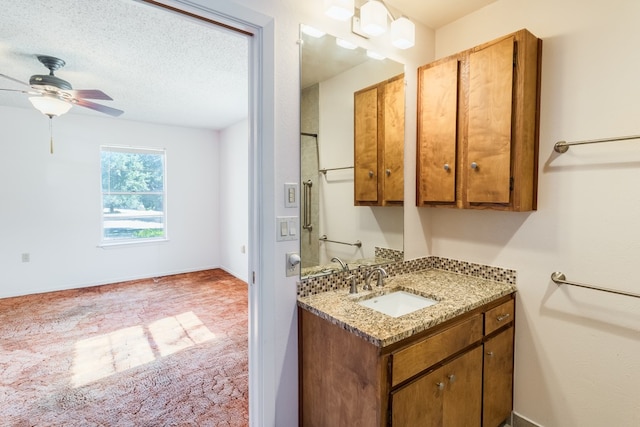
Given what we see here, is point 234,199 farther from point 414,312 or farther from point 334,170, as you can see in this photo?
point 414,312

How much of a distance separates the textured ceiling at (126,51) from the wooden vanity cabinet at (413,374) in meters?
1.50

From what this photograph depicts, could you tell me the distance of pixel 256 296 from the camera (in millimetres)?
1517

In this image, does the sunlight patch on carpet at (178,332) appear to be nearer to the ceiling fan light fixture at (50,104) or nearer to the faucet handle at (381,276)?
the faucet handle at (381,276)

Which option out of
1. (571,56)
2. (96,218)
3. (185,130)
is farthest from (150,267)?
(571,56)

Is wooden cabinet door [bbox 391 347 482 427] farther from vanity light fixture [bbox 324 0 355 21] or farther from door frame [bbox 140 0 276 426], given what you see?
vanity light fixture [bbox 324 0 355 21]

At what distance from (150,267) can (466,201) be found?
502 centimetres

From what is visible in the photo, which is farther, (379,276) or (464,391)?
(379,276)

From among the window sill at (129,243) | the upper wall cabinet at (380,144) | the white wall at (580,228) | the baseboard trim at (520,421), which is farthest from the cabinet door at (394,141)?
the window sill at (129,243)

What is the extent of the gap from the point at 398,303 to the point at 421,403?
55 centimetres

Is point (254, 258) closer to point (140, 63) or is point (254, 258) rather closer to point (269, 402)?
point (269, 402)

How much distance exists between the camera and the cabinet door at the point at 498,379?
164 centimetres

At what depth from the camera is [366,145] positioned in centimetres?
200

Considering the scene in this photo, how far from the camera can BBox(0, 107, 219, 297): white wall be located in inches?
165

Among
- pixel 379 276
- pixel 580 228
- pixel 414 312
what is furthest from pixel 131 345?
pixel 580 228
